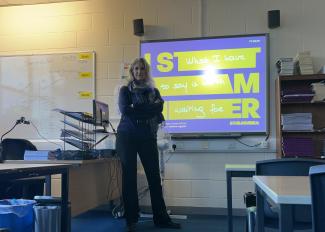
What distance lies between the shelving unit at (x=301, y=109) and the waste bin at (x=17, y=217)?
2654 mm

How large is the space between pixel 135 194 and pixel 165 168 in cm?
112

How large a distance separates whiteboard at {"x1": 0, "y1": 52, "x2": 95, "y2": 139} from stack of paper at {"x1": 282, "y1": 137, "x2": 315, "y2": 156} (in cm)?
230

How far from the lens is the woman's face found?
11.7 ft

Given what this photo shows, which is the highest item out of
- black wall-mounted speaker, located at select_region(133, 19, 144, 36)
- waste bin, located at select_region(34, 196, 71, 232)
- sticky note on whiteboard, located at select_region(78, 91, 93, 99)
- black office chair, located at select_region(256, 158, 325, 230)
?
black wall-mounted speaker, located at select_region(133, 19, 144, 36)

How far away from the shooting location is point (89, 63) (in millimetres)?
4715

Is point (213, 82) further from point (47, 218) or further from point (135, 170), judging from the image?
point (47, 218)

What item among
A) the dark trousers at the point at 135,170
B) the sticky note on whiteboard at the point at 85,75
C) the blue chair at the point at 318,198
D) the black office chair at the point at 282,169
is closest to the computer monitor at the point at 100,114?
the dark trousers at the point at 135,170

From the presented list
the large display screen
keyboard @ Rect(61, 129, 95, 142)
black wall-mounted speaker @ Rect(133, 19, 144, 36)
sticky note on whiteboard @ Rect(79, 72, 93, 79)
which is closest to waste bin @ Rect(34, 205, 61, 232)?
keyboard @ Rect(61, 129, 95, 142)

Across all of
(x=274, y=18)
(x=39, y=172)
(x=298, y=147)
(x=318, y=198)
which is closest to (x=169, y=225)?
(x=298, y=147)

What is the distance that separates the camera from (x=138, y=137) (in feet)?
11.4

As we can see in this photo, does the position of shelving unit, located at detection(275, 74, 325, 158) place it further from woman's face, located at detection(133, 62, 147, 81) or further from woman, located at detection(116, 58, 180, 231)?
woman's face, located at detection(133, 62, 147, 81)

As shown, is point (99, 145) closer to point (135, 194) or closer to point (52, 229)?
point (135, 194)

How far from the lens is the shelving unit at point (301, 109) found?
4016 millimetres

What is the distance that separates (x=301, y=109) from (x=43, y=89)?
3069mm
